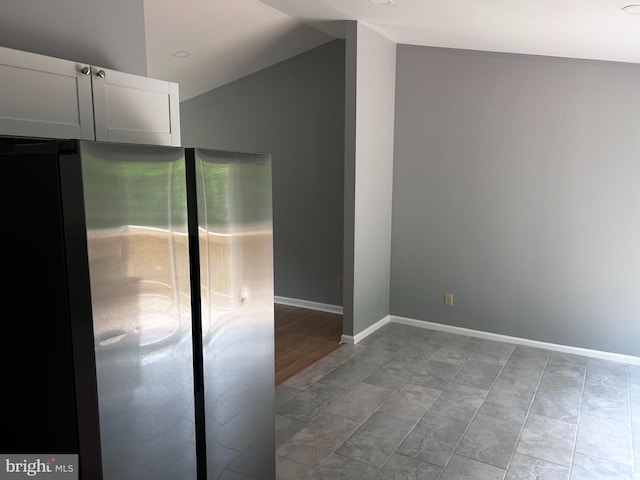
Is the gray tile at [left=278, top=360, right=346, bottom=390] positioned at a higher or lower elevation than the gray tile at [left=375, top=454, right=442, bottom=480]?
higher

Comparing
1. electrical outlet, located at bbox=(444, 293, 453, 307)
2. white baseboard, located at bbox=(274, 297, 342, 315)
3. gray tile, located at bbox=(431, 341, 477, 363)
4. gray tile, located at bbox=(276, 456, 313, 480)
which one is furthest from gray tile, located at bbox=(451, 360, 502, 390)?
white baseboard, located at bbox=(274, 297, 342, 315)

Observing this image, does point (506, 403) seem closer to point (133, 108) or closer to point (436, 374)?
point (436, 374)

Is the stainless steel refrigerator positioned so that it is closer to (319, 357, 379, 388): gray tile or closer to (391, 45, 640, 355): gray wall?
(319, 357, 379, 388): gray tile

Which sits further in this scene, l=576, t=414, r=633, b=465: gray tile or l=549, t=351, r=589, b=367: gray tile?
l=549, t=351, r=589, b=367: gray tile

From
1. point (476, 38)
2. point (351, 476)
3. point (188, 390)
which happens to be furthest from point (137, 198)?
point (476, 38)

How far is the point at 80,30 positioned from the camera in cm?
224

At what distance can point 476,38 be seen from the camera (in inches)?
142

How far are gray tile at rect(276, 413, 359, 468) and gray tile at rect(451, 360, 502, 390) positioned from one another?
3.25 feet

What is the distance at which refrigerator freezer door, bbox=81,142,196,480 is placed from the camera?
4.33ft

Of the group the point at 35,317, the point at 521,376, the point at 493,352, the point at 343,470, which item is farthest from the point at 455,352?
the point at 35,317

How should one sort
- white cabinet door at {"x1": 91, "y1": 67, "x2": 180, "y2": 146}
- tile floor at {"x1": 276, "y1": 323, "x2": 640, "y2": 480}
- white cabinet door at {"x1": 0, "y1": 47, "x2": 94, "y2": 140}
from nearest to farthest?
white cabinet door at {"x1": 0, "y1": 47, "x2": 94, "y2": 140} → white cabinet door at {"x1": 91, "y1": 67, "x2": 180, "y2": 146} → tile floor at {"x1": 276, "y1": 323, "x2": 640, "y2": 480}

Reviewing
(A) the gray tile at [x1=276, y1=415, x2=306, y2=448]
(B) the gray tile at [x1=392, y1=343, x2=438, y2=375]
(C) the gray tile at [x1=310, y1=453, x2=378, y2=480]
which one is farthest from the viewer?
(B) the gray tile at [x1=392, y1=343, x2=438, y2=375]

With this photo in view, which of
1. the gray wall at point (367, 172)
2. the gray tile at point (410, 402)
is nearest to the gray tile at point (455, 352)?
the gray tile at point (410, 402)

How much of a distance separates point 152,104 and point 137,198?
96 centimetres
